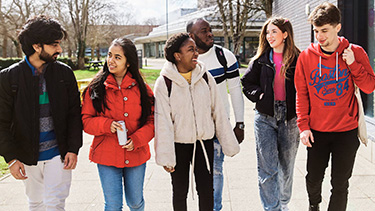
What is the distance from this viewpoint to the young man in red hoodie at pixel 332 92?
310cm

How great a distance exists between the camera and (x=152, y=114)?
3.23 meters

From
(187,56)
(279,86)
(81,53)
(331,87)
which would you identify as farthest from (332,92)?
(81,53)

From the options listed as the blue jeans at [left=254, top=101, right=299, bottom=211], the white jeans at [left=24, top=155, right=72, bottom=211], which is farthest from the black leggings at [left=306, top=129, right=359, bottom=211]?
the white jeans at [left=24, top=155, right=72, bottom=211]

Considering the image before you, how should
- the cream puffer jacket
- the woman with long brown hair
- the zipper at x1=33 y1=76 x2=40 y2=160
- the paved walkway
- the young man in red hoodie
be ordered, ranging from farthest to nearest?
1. the paved walkway
2. the woman with long brown hair
3. the young man in red hoodie
4. the cream puffer jacket
5. the zipper at x1=33 y1=76 x2=40 y2=160

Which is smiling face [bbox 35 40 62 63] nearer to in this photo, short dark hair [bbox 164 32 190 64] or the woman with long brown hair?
→ short dark hair [bbox 164 32 190 64]

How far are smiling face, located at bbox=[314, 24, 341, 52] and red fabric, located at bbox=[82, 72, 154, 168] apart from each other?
5.35ft

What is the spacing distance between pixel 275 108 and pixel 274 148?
39 cm

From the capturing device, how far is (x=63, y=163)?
9.82 feet

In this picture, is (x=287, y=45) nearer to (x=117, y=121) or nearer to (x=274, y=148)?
(x=274, y=148)

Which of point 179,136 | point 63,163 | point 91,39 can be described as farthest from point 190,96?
point 91,39

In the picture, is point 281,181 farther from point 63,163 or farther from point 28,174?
point 28,174

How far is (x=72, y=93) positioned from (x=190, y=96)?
0.97 metres

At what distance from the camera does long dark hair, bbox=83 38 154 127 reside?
310cm

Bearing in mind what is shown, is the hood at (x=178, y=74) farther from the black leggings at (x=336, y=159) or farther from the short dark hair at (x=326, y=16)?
the black leggings at (x=336, y=159)
